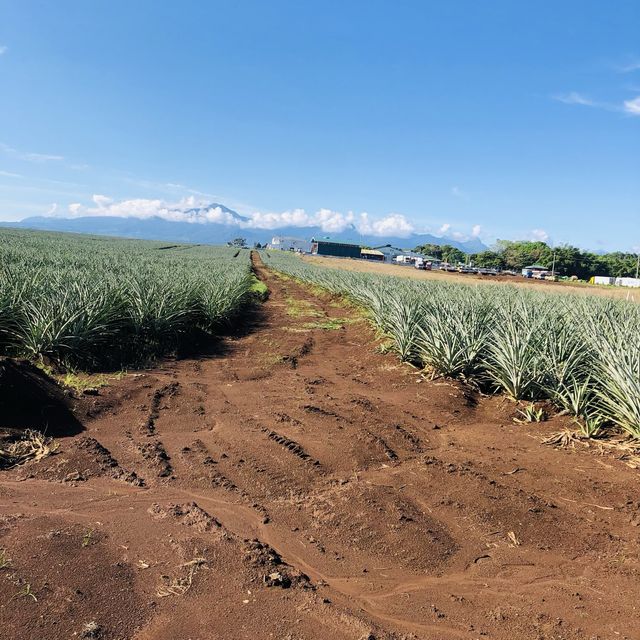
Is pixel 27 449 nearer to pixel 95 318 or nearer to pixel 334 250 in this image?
pixel 95 318

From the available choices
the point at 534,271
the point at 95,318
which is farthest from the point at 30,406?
the point at 534,271

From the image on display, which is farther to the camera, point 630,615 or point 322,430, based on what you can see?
point 322,430

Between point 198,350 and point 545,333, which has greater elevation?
point 545,333

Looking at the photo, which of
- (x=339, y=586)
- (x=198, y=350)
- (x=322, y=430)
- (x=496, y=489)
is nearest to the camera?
(x=339, y=586)

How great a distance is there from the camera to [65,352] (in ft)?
22.0

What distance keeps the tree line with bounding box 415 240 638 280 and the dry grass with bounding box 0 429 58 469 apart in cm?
10056

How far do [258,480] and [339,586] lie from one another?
135cm

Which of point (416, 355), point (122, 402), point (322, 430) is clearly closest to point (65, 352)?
point (122, 402)

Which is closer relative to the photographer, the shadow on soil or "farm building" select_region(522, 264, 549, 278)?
Answer: the shadow on soil

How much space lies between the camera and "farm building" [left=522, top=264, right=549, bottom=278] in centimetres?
8350

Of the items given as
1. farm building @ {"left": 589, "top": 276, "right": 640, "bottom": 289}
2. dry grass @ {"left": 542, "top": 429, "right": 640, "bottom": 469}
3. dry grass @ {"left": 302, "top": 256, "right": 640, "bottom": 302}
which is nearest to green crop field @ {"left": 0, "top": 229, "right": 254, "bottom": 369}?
dry grass @ {"left": 542, "top": 429, "right": 640, "bottom": 469}

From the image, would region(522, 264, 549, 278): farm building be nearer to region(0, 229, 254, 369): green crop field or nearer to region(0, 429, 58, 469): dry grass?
region(0, 229, 254, 369): green crop field

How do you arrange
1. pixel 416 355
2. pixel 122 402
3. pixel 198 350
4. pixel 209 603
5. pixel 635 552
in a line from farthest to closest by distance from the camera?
pixel 198 350
pixel 416 355
pixel 122 402
pixel 635 552
pixel 209 603

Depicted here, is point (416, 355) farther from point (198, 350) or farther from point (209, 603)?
point (209, 603)
